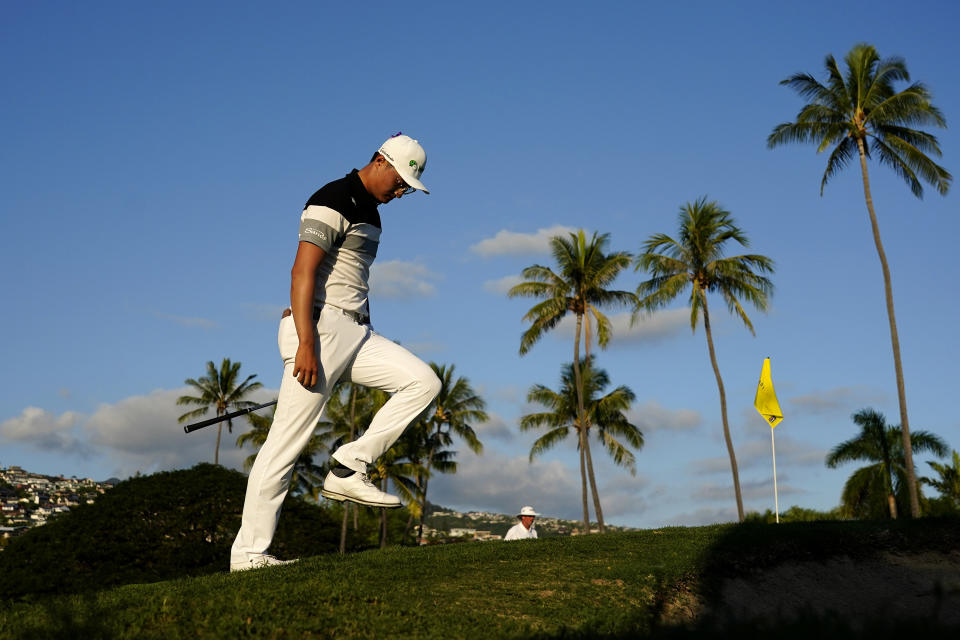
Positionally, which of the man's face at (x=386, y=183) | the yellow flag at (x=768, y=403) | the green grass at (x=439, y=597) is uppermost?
the yellow flag at (x=768, y=403)

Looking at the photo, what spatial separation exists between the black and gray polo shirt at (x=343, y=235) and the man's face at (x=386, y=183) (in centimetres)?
8

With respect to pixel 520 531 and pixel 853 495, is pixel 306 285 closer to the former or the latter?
pixel 520 531

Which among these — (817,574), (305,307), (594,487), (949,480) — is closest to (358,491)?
(305,307)

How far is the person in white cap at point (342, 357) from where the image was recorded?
638 cm

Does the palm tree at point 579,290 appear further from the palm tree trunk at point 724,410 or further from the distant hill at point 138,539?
the distant hill at point 138,539

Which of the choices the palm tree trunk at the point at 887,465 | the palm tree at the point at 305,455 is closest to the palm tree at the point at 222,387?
the palm tree at the point at 305,455

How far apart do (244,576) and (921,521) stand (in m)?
8.91

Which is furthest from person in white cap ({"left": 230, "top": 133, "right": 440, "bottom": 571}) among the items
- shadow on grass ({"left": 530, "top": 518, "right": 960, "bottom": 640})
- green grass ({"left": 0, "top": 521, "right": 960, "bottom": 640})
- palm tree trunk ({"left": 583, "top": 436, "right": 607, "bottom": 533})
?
palm tree trunk ({"left": 583, "top": 436, "right": 607, "bottom": 533})

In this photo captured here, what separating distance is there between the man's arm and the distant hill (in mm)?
10262

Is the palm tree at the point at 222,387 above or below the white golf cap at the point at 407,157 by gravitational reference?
above

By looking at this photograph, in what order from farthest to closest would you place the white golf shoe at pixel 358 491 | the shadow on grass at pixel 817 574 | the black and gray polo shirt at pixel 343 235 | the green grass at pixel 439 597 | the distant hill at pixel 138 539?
the distant hill at pixel 138 539 → the shadow on grass at pixel 817 574 → the white golf shoe at pixel 358 491 → the black and gray polo shirt at pixel 343 235 → the green grass at pixel 439 597

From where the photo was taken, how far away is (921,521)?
36.9 feet

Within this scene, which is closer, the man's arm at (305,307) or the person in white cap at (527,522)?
the man's arm at (305,307)

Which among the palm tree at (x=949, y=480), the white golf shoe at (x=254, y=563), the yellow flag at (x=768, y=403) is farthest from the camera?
the palm tree at (x=949, y=480)
